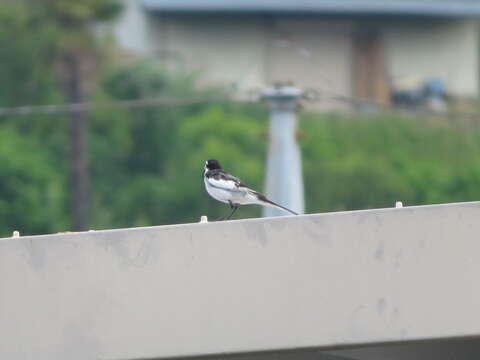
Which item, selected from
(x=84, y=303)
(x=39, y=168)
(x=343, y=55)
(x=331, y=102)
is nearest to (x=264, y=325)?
(x=84, y=303)

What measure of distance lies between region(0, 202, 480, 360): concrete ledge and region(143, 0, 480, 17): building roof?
34407mm

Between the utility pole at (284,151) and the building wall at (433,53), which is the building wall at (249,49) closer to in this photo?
the building wall at (433,53)

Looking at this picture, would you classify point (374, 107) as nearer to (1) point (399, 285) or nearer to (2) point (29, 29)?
(2) point (29, 29)

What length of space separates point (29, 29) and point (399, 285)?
29887mm

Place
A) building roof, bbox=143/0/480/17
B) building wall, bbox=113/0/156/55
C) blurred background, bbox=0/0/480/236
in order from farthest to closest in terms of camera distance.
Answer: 1. building wall, bbox=113/0/156/55
2. building roof, bbox=143/0/480/17
3. blurred background, bbox=0/0/480/236

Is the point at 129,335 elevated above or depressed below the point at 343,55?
below

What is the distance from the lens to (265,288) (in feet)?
24.1

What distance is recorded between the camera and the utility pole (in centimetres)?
1809

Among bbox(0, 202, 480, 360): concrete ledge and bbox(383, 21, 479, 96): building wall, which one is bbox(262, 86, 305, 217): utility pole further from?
bbox(383, 21, 479, 96): building wall

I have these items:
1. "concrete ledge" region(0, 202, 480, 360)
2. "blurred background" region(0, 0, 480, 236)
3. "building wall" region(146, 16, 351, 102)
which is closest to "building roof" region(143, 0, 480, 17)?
"blurred background" region(0, 0, 480, 236)

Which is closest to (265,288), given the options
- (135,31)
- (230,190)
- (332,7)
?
(230,190)

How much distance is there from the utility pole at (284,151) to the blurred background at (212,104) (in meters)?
8.00

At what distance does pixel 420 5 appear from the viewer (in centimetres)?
4319

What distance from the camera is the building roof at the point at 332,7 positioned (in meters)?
41.6
